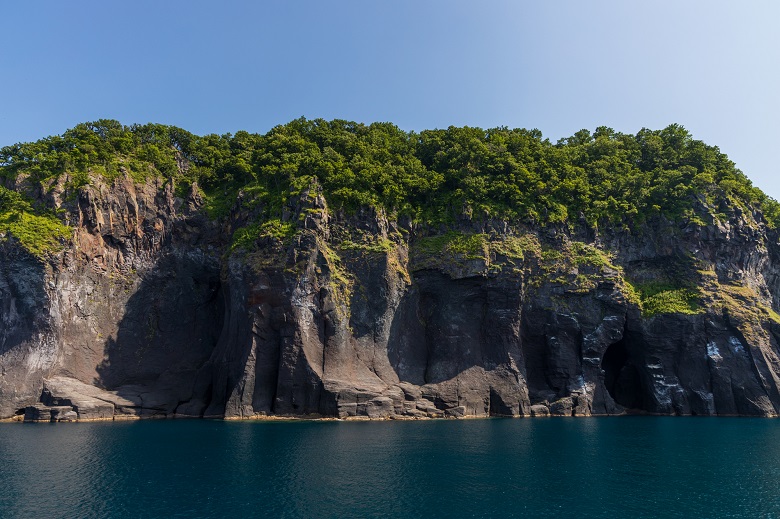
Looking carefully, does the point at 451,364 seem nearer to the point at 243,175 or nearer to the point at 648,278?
the point at 648,278

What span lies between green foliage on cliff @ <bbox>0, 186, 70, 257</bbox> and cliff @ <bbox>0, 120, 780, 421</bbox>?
1.14 ft

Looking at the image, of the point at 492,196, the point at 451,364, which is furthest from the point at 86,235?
the point at 492,196

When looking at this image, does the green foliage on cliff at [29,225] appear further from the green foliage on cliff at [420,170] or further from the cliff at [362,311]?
the green foliage on cliff at [420,170]

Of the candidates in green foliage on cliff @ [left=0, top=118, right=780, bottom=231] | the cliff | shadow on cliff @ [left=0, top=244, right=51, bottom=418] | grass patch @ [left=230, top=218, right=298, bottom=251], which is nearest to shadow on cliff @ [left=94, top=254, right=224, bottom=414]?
the cliff

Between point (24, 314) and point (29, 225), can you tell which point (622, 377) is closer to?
point (24, 314)

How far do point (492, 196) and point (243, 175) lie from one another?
3550 cm

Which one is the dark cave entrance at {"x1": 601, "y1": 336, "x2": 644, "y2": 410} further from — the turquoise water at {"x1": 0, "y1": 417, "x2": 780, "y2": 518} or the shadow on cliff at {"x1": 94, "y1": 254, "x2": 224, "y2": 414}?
the shadow on cliff at {"x1": 94, "y1": 254, "x2": 224, "y2": 414}

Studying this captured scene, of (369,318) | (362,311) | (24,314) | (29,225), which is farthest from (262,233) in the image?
(24,314)

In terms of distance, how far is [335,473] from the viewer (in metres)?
33.0

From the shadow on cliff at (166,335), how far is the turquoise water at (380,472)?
13049 mm

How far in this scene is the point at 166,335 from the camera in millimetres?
70188

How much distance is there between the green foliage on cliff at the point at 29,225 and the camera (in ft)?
200

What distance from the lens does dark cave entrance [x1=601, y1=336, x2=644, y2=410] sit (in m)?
76.2

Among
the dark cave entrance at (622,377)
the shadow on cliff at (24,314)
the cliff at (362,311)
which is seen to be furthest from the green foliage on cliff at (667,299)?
the shadow on cliff at (24,314)
